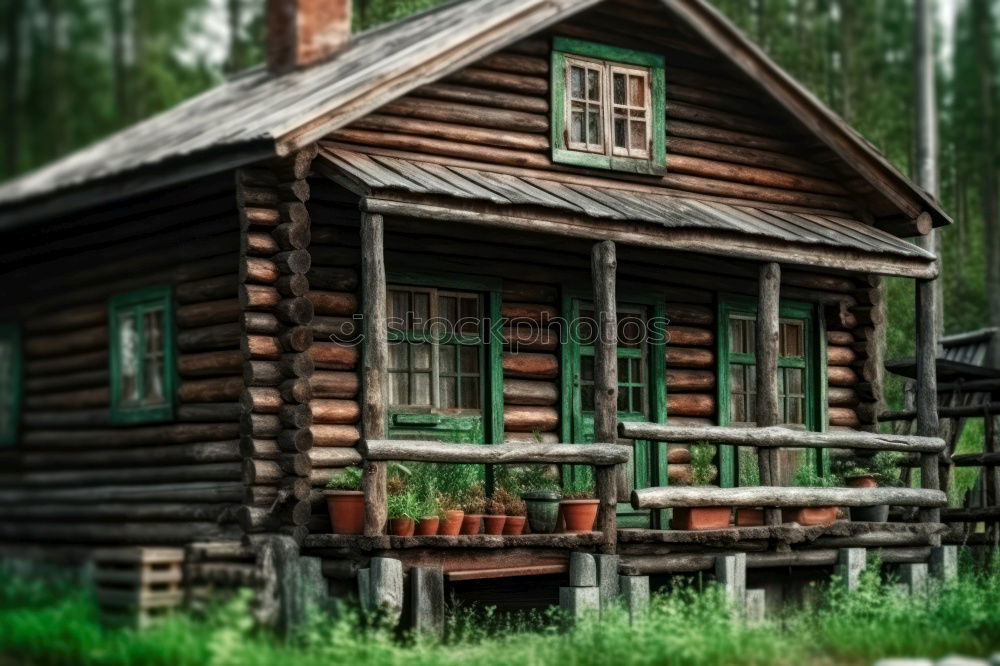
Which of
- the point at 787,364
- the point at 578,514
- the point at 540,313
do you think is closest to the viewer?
the point at 578,514

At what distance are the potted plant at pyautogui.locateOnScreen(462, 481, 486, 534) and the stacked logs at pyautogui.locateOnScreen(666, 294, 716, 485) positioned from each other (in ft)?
12.7

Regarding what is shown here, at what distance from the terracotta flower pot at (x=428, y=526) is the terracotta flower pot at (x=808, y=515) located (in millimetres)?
4561

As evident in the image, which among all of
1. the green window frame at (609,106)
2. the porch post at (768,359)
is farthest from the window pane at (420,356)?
the porch post at (768,359)

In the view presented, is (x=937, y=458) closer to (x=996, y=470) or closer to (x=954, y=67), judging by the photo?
(x=996, y=470)

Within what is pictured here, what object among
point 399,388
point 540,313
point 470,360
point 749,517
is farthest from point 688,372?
point 399,388

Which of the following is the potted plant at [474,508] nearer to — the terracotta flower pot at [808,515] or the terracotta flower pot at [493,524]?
the terracotta flower pot at [493,524]

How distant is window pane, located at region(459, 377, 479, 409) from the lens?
54.3 ft

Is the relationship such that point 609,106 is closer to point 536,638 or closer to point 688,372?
point 688,372

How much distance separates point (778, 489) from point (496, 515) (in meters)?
3.33

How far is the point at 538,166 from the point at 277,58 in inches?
202

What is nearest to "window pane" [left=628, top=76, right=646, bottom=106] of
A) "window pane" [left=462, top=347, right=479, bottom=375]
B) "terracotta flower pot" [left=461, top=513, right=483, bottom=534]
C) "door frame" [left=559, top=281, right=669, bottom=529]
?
"door frame" [left=559, top=281, right=669, bottom=529]

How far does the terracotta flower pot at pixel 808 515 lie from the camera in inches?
657

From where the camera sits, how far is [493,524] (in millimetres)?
14508

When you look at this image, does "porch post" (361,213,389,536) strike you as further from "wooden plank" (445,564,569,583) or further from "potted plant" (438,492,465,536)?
"wooden plank" (445,564,569,583)
